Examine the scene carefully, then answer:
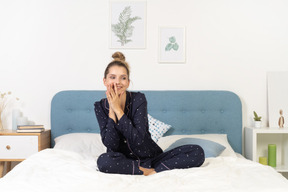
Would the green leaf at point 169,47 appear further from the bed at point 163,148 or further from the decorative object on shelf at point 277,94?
the decorative object on shelf at point 277,94

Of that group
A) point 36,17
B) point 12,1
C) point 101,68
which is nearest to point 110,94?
point 101,68

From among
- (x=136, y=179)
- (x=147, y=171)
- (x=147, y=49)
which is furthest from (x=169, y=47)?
(x=136, y=179)

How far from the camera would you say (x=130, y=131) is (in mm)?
2049

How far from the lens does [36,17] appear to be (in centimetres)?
338

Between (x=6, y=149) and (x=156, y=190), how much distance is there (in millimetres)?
1903

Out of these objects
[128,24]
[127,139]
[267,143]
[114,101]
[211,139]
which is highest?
[128,24]

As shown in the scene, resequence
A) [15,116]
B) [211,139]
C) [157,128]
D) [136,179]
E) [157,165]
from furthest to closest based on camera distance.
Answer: [15,116] < [157,128] < [211,139] < [157,165] < [136,179]

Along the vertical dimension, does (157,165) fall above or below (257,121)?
below

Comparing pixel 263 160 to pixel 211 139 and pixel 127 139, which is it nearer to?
pixel 211 139

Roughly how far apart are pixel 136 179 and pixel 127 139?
322 mm

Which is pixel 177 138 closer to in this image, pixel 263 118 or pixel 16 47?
pixel 263 118

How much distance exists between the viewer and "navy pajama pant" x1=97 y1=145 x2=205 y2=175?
198 cm

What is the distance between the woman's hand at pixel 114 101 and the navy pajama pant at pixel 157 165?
26cm

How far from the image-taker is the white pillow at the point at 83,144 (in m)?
2.77
